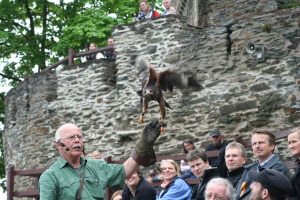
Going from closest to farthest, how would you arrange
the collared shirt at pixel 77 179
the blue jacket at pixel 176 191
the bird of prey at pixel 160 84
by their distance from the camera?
1. the collared shirt at pixel 77 179
2. the blue jacket at pixel 176 191
3. the bird of prey at pixel 160 84

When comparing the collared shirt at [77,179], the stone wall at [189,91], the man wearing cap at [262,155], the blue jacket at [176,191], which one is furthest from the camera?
the stone wall at [189,91]

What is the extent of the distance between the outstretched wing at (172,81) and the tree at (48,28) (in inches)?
383

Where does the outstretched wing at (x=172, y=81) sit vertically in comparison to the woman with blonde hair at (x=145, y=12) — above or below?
below

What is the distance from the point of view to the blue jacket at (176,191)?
7.41m

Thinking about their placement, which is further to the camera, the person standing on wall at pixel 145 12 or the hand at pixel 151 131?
the person standing on wall at pixel 145 12

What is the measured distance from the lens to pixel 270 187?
16.9 ft

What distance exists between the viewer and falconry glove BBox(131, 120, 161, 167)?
5.14 meters

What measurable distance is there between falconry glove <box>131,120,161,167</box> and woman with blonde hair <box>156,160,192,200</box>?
2.17 metres

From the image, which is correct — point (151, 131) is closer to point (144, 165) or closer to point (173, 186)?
point (144, 165)

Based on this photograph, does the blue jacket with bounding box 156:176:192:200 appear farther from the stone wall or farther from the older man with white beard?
the stone wall

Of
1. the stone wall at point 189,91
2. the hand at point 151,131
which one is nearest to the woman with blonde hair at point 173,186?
the hand at point 151,131

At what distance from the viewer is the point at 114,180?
17.3 ft

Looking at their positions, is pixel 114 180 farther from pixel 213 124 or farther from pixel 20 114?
pixel 20 114

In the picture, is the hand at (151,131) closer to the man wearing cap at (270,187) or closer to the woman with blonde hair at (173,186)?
the man wearing cap at (270,187)
